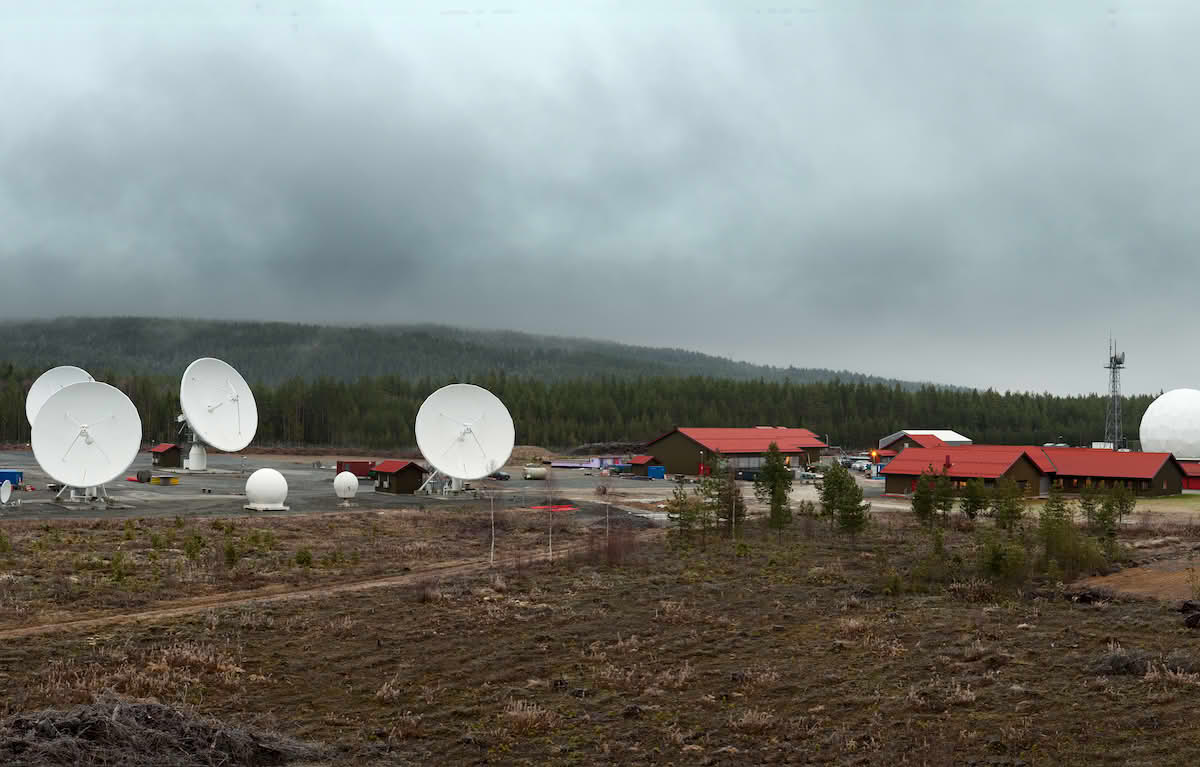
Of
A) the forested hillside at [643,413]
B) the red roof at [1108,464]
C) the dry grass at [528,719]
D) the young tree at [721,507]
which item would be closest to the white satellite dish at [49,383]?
the forested hillside at [643,413]

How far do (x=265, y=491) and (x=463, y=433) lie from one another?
1469 centimetres

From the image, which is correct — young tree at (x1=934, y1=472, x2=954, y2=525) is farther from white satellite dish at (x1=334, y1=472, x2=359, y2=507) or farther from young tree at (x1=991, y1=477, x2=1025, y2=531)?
white satellite dish at (x1=334, y1=472, x2=359, y2=507)

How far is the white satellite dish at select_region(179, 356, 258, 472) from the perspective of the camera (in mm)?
80312

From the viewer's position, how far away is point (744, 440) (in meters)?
97.1

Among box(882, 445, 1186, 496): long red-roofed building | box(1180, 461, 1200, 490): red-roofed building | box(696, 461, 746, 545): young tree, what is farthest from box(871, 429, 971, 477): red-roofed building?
box(696, 461, 746, 545): young tree

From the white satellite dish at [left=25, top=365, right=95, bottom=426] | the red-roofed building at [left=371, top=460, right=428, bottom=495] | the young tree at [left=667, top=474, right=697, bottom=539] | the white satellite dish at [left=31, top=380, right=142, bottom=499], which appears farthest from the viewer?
the white satellite dish at [left=25, top=365, right=95, bottom=426]

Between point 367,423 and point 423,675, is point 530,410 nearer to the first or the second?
point 367,423

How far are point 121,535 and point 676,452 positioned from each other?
6046cm

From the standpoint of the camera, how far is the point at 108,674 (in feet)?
65.2

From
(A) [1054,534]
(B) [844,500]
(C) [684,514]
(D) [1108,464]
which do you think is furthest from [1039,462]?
(A) [1054,534]

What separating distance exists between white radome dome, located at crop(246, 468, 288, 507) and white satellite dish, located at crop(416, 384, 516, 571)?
36.4 ft

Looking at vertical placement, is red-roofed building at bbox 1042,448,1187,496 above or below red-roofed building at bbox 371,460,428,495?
above

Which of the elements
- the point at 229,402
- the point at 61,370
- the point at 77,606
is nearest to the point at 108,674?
the point at 77,606

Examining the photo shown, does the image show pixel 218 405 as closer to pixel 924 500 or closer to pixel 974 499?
pixel 924 500
